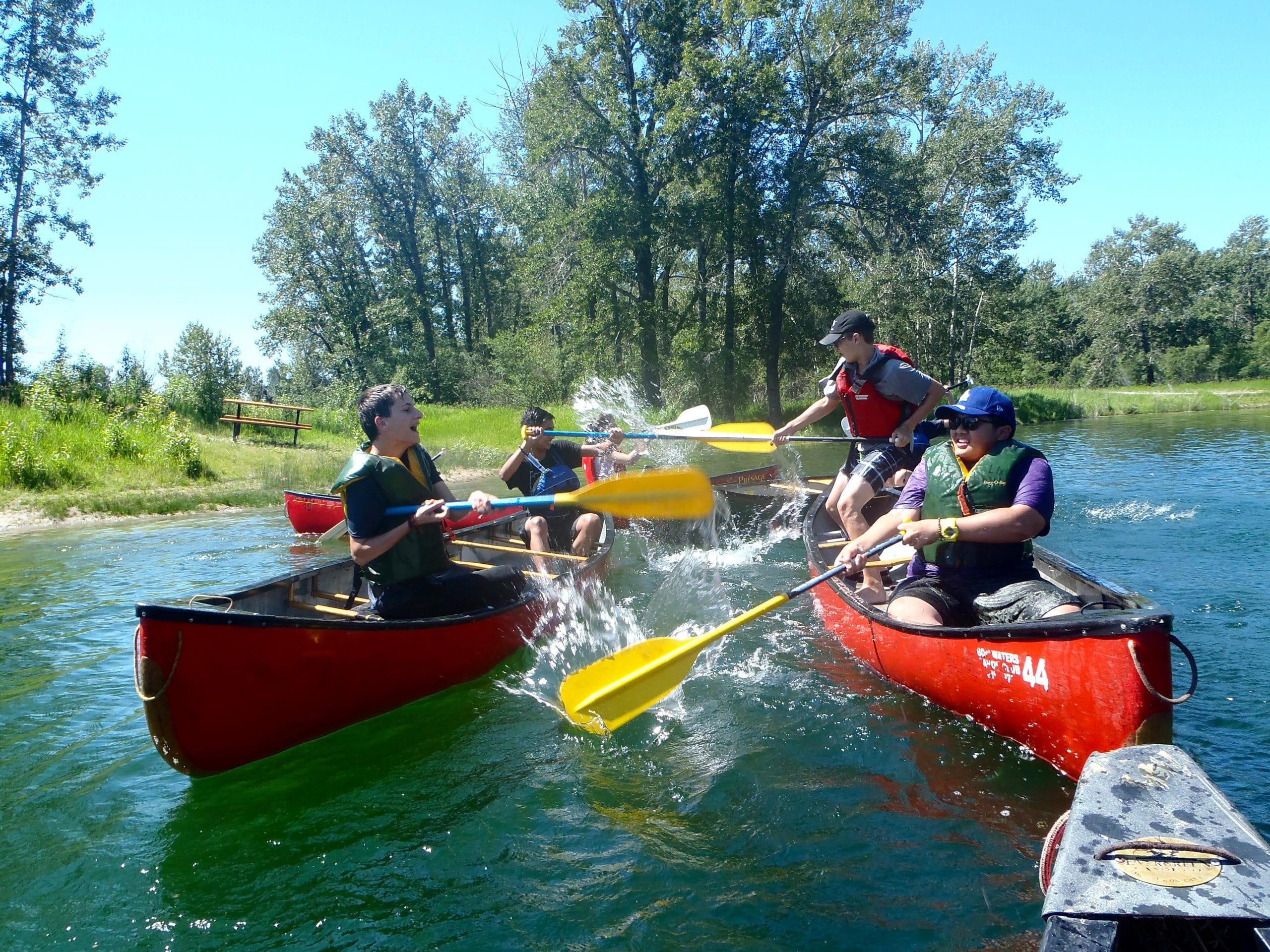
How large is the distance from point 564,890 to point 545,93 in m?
25.1

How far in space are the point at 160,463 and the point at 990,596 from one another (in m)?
14.2

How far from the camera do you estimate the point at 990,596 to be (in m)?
4.45

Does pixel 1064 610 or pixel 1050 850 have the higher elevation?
pixel 1064 610

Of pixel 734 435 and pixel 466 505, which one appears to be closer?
pixel 466 505

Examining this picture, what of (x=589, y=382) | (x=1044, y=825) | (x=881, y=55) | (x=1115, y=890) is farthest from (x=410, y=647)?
(x=881, y=55)

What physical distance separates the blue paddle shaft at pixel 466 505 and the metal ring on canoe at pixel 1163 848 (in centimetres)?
352

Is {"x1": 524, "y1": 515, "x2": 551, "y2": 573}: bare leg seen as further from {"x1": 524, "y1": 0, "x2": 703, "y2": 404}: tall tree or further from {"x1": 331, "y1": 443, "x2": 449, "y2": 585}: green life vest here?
{"x1": 524, "y1": 0, "x2": 703, "y2": 404}: tall tree

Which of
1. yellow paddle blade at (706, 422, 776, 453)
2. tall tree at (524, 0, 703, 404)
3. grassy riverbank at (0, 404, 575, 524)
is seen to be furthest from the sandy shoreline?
tall tree at (524, 0, 703, 404)

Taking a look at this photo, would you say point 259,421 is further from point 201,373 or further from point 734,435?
point 734,435

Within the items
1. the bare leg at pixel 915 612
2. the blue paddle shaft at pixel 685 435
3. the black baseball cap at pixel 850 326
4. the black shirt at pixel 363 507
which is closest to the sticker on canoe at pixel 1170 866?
the bare leg at pixel 915 612

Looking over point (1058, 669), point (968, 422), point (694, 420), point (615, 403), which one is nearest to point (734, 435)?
point (694, 420)

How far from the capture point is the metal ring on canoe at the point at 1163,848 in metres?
2.37

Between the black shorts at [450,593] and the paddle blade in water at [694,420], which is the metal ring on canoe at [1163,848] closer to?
the black shorts at [450,593]

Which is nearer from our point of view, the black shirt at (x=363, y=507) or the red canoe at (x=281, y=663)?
the red canoe at (x=281, y=663)
